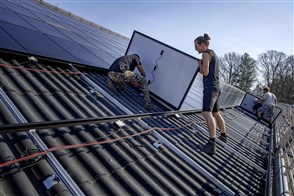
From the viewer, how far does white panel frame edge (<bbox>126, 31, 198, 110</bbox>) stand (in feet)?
20.3

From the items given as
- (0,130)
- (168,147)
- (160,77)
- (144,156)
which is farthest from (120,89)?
(0,130)

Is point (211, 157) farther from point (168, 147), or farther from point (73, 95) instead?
point (73, 95)

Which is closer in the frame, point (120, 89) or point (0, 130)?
point (0, 130)

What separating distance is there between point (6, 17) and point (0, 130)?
5222 millimetres

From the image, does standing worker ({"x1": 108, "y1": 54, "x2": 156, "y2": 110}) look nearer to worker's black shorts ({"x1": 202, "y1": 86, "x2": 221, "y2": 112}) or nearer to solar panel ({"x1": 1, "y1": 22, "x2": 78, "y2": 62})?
solar panel ({"x1": 1, "y1": 22, "x2": 78, "y2": 62})

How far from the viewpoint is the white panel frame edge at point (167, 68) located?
20.3 ft

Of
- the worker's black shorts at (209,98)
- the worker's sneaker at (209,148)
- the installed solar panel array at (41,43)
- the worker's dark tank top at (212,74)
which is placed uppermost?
the worker's dark tank top at (212,74)

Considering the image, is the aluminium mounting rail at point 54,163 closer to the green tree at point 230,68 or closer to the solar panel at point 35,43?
the solar panel at point 35,43

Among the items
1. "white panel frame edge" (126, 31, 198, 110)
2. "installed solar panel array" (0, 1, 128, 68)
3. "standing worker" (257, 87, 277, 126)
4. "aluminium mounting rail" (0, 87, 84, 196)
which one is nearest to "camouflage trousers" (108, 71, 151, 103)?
"white panel frame edge" (126, 31, 198, 110)

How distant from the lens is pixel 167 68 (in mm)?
6512

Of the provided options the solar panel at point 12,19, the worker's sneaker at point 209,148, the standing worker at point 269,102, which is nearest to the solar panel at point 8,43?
the solar panel at point 12,19

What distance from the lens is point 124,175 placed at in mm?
2879

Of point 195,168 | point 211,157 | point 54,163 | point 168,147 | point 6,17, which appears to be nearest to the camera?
point 54,163

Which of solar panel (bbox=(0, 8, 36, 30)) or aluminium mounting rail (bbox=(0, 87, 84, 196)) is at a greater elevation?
solar panel (bbox=(0, 8, 36, 30))
